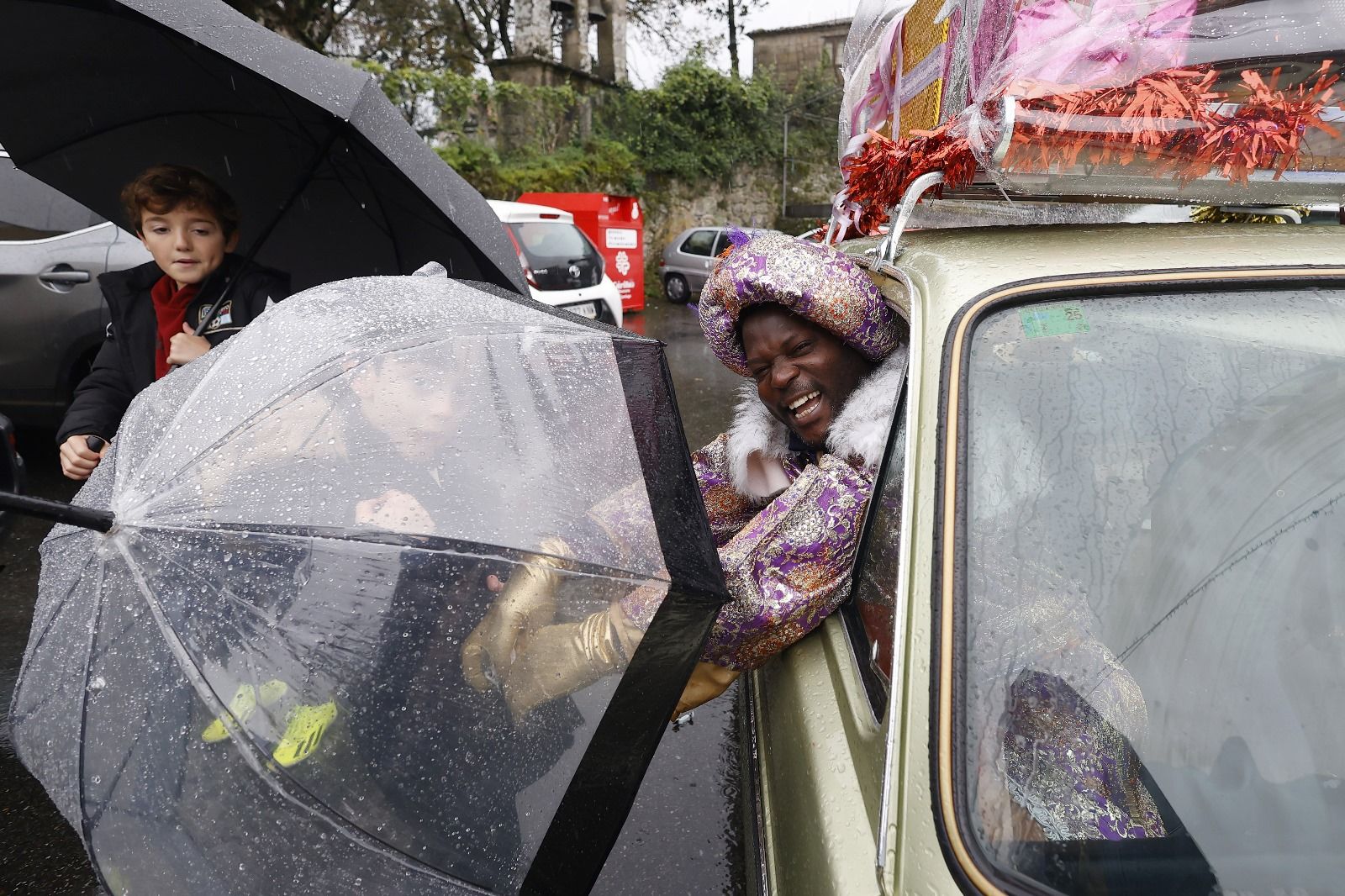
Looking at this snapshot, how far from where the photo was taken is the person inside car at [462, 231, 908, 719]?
3.84 ft

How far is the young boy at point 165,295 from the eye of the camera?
2.44 metres

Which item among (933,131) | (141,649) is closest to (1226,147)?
(933,131)

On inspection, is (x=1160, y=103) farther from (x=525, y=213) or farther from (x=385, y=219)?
(x=525, y=213)

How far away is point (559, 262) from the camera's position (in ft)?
28.1

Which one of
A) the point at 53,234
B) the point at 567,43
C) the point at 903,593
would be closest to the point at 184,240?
the point at 903,593

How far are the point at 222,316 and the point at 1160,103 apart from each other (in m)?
2.46

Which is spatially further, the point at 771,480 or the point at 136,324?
the point at 136,324

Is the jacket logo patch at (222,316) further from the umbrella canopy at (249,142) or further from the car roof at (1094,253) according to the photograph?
the car roof at (1094,253)

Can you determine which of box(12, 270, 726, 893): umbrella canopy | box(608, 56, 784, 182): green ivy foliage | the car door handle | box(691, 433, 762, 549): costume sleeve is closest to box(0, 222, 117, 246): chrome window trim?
the car door handle

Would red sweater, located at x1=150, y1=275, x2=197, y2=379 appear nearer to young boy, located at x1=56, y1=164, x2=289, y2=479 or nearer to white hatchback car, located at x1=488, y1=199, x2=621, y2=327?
young boy, located at x1=56, y1=164, x2=289, y2=479

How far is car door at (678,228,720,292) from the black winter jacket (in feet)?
42.5

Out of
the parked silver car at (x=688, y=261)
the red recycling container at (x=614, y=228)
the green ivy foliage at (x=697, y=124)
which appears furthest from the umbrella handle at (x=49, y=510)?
the green ivy foliage at (x=697, y=124)

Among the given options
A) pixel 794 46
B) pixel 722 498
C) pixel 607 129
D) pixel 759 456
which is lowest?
pixel 722 498

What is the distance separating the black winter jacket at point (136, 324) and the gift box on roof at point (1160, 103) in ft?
6.76
